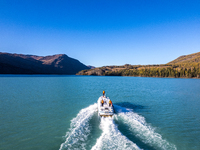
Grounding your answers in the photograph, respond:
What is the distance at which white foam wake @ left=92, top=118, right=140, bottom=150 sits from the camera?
11.7 m

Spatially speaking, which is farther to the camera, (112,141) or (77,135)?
(77,135)

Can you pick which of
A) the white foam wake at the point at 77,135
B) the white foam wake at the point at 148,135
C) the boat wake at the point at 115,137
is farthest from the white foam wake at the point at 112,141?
the white foam wake at the point at 148,135

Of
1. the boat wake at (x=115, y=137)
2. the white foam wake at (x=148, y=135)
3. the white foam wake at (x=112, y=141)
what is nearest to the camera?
the white foam wake at (x=112, y=141)

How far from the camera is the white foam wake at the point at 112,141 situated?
38.4ft

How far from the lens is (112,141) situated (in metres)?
12.8

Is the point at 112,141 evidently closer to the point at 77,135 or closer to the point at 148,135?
the point at 77,135

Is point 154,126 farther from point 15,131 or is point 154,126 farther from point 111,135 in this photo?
point 15,131

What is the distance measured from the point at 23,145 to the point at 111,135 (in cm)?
898

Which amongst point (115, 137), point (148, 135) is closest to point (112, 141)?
point (115, 137)

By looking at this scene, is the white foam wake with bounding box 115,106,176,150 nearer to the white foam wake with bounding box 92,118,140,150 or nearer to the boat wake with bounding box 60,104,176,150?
the boat wake with bounding box 60,104,176,150

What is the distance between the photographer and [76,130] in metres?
15.4

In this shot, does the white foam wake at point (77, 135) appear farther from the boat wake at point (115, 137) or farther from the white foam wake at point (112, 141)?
the white foam wake at point (112, 141)

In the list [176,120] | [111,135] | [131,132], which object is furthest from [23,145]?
[176,120]

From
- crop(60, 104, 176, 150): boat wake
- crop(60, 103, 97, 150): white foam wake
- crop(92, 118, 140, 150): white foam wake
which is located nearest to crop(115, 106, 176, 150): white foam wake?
crop(60, 104, 176, 150): boat wake
